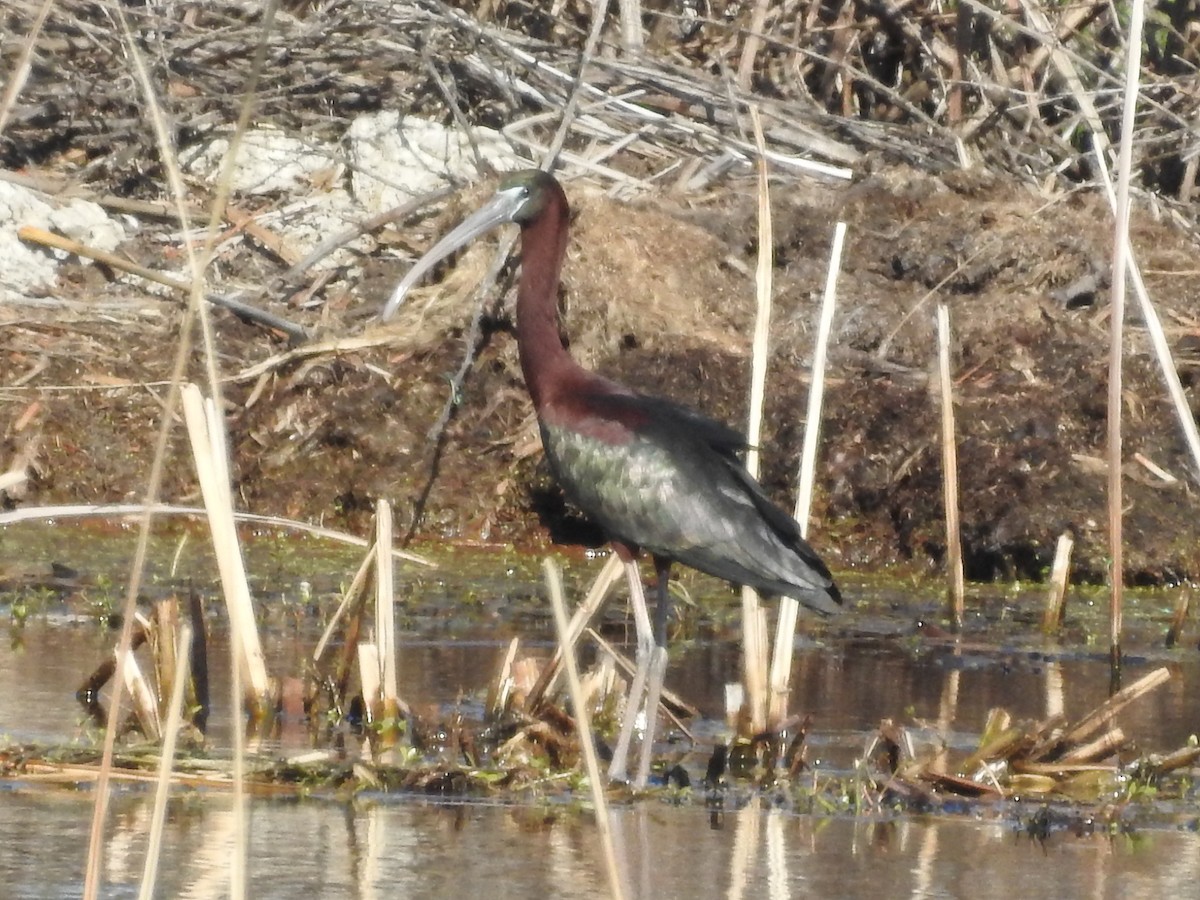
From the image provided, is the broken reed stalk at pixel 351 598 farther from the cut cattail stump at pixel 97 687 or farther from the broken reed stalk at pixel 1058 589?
the broken reed stalk at pixel 1058 589

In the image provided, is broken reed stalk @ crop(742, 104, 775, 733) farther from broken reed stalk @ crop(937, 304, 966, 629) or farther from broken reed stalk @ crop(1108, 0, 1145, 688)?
broken reed stalk @ crop(937, 304, 966, 629)

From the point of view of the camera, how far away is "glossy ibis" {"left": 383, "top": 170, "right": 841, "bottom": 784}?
6973mm

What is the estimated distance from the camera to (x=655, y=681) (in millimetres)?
6766

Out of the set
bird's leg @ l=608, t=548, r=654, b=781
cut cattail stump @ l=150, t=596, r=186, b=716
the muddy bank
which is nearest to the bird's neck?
bird's leg @ l=608, t=548, r=654, b=781

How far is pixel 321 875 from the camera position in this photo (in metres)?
5.09

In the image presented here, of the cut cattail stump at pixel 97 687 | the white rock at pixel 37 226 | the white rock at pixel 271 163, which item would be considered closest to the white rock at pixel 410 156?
the white rock at pixel 271 163

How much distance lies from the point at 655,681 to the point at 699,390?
4.64m

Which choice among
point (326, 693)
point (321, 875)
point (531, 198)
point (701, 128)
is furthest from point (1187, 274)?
point (321, 875)

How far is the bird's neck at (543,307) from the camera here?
7.38 m

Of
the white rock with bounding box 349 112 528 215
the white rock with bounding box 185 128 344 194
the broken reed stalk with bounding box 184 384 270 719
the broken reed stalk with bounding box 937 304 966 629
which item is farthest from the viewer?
the white rock with bounding box 185 128 344 194

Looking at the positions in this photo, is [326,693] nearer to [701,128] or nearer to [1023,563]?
[1023,563]

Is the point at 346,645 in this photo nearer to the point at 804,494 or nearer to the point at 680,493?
the point at 680,493

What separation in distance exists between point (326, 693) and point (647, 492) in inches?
47.9

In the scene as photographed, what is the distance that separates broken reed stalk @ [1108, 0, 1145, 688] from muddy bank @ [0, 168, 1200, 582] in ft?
8.46
